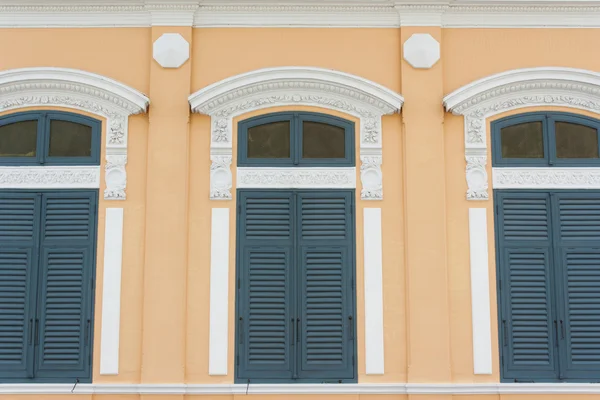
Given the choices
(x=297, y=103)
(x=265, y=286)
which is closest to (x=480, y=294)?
(x=265, y=286)

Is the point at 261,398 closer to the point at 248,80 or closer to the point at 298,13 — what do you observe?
the point at 248,80

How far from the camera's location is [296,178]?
971cm

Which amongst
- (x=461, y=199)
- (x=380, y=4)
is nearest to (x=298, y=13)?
(x=380, y=4)

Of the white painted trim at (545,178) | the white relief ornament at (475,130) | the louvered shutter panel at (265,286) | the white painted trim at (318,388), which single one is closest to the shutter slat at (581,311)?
the white painted trim at (318,388)

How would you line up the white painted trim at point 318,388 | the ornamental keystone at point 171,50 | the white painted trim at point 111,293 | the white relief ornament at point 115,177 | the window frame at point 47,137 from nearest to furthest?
the white painted trim at point 318,388 → the white painted trim at point 111,293 → the white relief ornament at point 115,177 → the window frame at point 47,137 → the ornamental keystone at point 171,50

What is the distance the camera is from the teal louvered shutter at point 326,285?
9.38 meters

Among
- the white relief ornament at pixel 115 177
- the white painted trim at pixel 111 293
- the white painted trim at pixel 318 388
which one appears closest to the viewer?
the white painted trim at pixel 318 388

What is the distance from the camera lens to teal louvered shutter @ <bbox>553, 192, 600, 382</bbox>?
9.41 meters

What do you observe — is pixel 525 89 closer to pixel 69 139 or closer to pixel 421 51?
pixel 421 51

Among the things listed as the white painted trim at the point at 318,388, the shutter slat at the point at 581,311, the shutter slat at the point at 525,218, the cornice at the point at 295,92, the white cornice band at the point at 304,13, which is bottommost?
the white painted trim at the point at 318,388

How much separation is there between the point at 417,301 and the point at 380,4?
3.76 m

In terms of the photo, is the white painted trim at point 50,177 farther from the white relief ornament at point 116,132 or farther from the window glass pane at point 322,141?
the window glass pane at point 322,141

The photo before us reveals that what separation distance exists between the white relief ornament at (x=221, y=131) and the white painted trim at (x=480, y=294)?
3160 millimetres

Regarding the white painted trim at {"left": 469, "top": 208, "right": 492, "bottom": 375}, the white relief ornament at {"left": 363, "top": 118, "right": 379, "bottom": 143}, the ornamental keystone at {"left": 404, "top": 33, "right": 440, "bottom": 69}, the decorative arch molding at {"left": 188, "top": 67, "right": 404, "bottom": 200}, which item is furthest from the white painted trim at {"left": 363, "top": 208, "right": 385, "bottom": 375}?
the ornamental keystone at {"left": 404, "top": 33, "right": 440, "bottom": 69}
